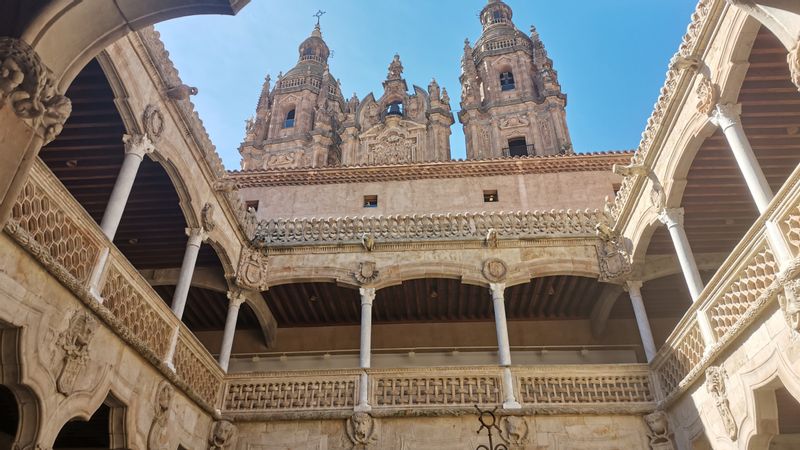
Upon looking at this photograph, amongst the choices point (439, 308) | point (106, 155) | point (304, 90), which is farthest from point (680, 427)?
point (304, 90)

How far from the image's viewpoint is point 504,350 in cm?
1073

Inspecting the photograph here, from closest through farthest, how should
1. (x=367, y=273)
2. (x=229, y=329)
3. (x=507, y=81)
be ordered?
1. (x=229, y=329)
2. (x=367, y=273)
3. (x=507, y=81)

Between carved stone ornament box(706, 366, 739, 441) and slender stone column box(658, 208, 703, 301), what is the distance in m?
1.52

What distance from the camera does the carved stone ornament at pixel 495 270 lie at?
11.6m

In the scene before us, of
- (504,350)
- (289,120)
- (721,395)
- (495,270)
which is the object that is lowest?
(721,395)

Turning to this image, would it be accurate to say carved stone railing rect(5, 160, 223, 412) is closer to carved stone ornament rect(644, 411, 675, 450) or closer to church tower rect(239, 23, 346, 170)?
carved stone ornament rect(644, 411, 675, 450)

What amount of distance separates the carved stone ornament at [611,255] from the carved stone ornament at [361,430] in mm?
5797

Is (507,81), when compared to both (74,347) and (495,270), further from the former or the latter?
(74,347)

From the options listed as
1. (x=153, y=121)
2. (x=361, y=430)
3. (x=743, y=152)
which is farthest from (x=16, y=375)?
(x=743, y=152)

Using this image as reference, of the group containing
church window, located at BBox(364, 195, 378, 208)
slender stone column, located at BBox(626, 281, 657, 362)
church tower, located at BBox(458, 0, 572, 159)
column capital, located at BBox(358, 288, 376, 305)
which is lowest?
slender stone column, located at BBox(626, 281, 657, 362)

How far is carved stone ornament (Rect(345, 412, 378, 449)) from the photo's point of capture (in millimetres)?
9641

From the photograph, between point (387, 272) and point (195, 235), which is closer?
point (195, 235)

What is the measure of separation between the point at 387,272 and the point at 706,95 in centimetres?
699

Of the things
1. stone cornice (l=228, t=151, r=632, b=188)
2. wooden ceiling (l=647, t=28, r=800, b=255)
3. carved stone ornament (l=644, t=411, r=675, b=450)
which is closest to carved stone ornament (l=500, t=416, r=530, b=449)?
carved stone ornament (l=644, t=411, r=675, b=450)
